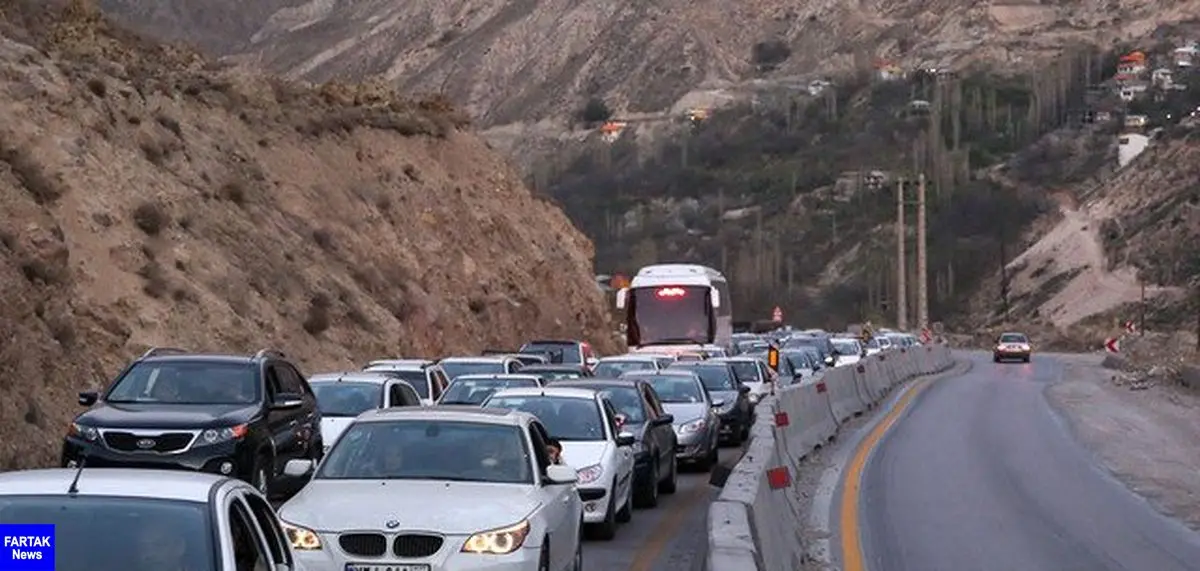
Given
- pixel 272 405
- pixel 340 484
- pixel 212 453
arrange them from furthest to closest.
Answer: pixel 272 405 < pixel 212 453 < pixel 340 484

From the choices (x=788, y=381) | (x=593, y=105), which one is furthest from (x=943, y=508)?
(x=593, y=105)

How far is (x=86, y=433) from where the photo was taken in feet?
60.8

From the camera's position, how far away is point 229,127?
169 feet

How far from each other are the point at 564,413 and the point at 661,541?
7.01ft

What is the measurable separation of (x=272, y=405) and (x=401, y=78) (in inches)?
5885

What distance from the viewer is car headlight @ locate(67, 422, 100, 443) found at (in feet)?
60.5

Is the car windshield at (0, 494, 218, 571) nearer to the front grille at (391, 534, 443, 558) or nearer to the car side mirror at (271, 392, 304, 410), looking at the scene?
the front grille at (391, 534, 443, 558)

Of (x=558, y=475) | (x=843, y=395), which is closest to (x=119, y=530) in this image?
(x=558, y=475)

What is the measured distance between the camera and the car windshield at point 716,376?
32719mm

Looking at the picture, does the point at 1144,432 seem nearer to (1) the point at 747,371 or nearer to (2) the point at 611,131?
(1) the point at 747,371

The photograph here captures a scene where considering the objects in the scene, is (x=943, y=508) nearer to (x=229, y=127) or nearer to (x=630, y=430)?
(x=630, y=430)

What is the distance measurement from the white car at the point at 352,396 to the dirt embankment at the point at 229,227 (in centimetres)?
332

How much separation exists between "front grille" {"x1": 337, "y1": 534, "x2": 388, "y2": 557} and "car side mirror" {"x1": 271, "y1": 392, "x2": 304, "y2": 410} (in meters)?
7.27

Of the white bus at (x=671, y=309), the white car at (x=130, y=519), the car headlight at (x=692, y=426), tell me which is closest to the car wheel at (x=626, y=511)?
the car headlight at (x=692, y=426)
